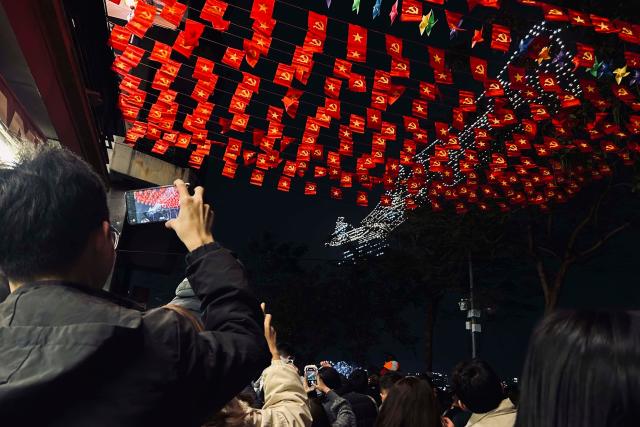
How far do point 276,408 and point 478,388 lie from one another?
6.69 ft

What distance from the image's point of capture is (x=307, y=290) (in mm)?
42906

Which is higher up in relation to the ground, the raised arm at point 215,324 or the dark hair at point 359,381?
the raised arm at point 215,324

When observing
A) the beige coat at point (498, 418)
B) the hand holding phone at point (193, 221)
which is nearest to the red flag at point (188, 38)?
the beige coat at point (498, 418)

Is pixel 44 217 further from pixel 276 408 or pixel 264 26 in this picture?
pixel 264 26

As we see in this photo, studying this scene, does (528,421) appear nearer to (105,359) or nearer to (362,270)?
(105,359)

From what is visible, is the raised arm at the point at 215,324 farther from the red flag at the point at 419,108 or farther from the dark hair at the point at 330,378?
the red flag at the point at 419,108

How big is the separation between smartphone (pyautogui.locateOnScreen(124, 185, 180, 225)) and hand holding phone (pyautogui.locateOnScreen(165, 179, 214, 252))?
13cm

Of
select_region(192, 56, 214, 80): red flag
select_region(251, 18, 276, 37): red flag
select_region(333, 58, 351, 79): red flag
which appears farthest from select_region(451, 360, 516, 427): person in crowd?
select_region(192, 56, 214, 80): red flag

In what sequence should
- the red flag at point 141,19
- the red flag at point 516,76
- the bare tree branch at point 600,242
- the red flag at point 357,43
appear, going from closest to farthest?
1. the red flag at point 141,19
2. the red flag at point 357,43
3. the red flag at point 516,76
4. the bare tree branch at point 600,242

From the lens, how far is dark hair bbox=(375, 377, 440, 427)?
152 inches

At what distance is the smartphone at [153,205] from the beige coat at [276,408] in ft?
2.38

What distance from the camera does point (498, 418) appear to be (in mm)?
3600

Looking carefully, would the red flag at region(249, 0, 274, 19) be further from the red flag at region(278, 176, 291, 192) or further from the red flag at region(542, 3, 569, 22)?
the red flag at region(278, 176, 291, 192)

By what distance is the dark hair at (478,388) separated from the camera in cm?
376
